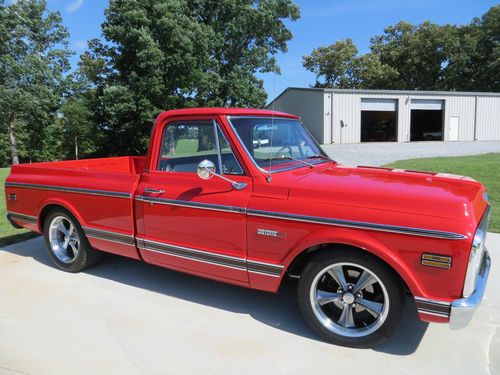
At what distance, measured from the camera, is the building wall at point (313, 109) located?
28.7m

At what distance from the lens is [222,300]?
407 centimetres

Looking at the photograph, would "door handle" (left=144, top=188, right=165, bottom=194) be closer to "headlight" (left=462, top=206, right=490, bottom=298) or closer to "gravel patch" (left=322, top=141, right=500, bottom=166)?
"headlight" (left=462, top=206, right=490, bottom=298)

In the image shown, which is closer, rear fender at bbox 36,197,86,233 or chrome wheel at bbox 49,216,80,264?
rear fender at bbox 36,197,86,233

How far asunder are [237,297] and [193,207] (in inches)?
44.0

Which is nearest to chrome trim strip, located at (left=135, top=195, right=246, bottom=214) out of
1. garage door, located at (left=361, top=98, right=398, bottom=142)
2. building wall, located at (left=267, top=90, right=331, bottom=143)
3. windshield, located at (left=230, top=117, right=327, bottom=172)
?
windshield, located at (left=230, top=117, right=327, bottom=172)

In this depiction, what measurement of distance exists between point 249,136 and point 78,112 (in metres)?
26.2

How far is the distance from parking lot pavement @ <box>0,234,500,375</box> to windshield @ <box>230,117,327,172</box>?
55.1 inches

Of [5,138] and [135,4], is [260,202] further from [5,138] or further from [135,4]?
[5,138]

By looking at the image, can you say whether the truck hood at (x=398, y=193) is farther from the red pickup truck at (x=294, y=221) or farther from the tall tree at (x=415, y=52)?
the tall tree at (x=415, y=52)

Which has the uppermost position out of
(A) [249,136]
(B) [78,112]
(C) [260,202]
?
(B) [78,112]

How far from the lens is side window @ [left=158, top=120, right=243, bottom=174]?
144 inches

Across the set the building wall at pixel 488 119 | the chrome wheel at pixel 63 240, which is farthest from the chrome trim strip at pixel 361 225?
the building wall at pixel 488 119

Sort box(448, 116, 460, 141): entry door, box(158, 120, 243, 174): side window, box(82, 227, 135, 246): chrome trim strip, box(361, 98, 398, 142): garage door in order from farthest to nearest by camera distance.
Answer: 1. box(361, 98, 398, 142): garage door
2. box(448, 116, 460, 141): entry door
3. box(82, 227, 135, 246): chrome trim strip
4. box(158, 120, 243, 174): side window

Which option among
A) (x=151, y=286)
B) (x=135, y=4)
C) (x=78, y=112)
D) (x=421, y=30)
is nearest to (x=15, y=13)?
(x=78, y=112)
